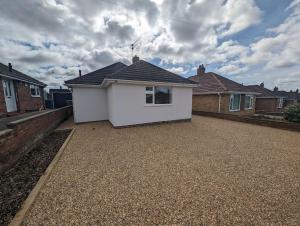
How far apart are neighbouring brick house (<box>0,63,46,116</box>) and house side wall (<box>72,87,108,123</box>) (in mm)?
5292

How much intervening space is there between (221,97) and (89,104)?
1309 cm

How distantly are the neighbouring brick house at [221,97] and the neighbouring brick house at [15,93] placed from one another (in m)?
17.1

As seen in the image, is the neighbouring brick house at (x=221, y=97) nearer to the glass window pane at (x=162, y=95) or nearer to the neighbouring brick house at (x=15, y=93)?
the glass window pane at (x=162, y=95)

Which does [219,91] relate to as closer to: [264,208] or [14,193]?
[264,208]

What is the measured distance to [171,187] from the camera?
9.15 feet

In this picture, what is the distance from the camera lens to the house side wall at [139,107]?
781 centimetres

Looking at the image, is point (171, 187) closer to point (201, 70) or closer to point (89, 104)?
point (89, 104)

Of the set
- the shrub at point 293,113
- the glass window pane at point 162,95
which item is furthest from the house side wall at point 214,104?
the glass window pane at point 162,95

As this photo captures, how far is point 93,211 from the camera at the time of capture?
7.10 ft

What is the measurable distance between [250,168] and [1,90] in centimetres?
1538

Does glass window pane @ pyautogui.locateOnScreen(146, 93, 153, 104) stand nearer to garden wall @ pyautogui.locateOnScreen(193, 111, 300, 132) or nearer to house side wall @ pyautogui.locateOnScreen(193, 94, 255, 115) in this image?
garden wall @ pyautogui.locateOnScreen(193, 111, 300, 132)

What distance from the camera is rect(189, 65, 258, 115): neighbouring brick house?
550 inches

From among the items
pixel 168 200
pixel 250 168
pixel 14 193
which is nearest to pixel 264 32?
pixel 250 168

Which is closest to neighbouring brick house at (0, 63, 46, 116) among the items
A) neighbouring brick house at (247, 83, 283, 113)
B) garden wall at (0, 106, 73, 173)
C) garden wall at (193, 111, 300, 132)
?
garden wall at (0, 106, 73, 173)
